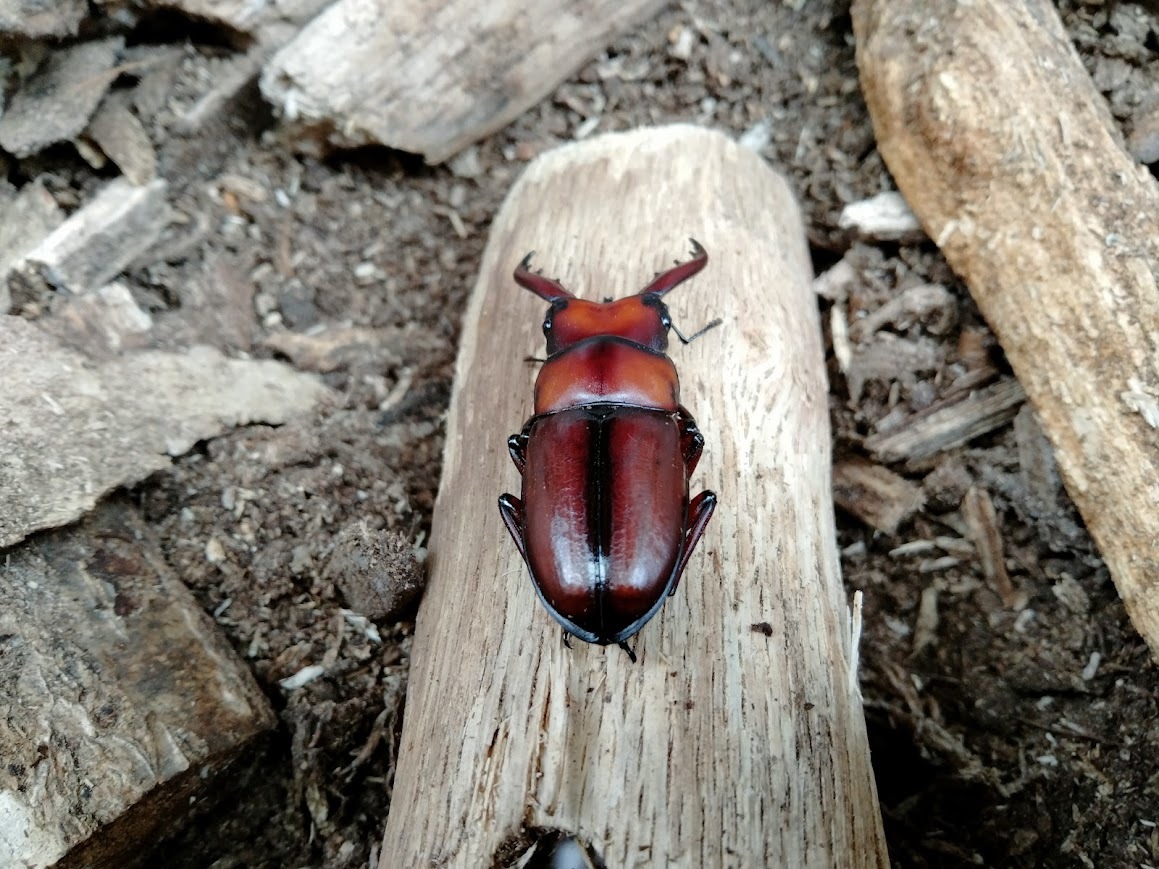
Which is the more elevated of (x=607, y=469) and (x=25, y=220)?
(x=25, y=220)

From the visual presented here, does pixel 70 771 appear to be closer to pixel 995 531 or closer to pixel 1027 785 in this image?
→ pixel 1027 785

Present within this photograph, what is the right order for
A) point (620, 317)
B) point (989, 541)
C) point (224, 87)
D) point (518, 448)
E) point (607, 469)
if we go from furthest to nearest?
point (224, 87) < point (989, 541) < point (620, 317) < point (518, 448) < point (607, 469)

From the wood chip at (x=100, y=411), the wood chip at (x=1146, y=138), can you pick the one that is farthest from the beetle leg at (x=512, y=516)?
the wood chip at (x=1146, y=138)

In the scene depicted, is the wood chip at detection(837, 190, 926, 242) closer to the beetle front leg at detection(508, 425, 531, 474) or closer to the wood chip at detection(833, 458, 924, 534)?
the wood chip at detection(833, 458, 924, 534)

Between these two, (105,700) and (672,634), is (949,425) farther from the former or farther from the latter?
(105,700)

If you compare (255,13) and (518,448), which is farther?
(255,13)

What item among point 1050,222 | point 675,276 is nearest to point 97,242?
point 675,276

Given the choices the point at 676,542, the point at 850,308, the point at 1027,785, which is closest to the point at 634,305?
the point at 676,542
